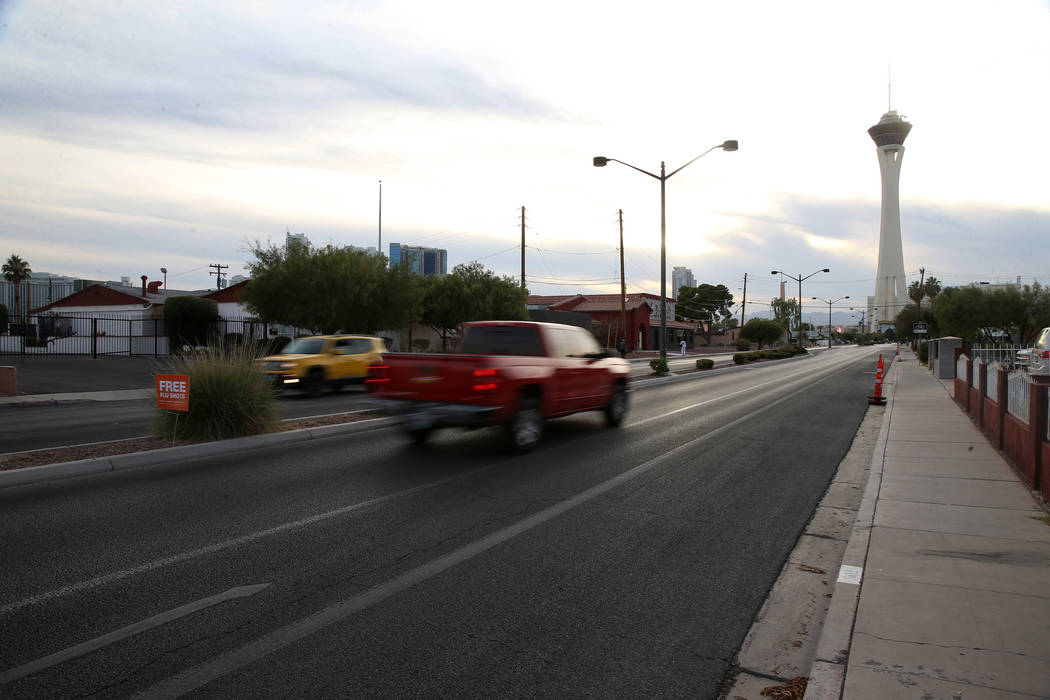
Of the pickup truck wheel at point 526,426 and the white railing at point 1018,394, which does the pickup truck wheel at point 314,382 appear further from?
the white railing at point 1018,394

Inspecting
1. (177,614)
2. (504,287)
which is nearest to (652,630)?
(177,614)

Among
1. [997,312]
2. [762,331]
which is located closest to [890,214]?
[762,331]

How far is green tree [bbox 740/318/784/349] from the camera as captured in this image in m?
85.4

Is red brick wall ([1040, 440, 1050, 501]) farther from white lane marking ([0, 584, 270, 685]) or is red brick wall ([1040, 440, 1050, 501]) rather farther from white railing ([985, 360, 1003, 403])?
white lane marking ([0, 584, 270, 685])

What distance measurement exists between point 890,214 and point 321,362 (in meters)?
184

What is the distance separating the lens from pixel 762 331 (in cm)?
8556

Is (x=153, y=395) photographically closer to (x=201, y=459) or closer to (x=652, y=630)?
(x=201, y=459)

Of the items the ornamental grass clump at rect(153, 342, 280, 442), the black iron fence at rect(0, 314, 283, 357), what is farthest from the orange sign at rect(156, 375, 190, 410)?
the black iron fence at rect(0, 314, 283, 357)

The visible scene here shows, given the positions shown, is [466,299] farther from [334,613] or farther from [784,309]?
[784,309]

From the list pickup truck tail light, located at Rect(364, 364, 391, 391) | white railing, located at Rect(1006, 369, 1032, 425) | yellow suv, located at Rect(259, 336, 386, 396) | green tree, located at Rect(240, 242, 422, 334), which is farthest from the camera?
→ green tree, located at Rect(240, 242, 422, 334)

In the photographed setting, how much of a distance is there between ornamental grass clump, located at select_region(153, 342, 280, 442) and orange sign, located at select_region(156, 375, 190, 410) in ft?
1.18

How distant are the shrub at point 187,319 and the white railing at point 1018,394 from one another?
1481 inches

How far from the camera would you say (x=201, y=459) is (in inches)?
364

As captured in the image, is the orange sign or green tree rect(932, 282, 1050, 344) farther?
green tree rect(932, 282, 1050, 344)
